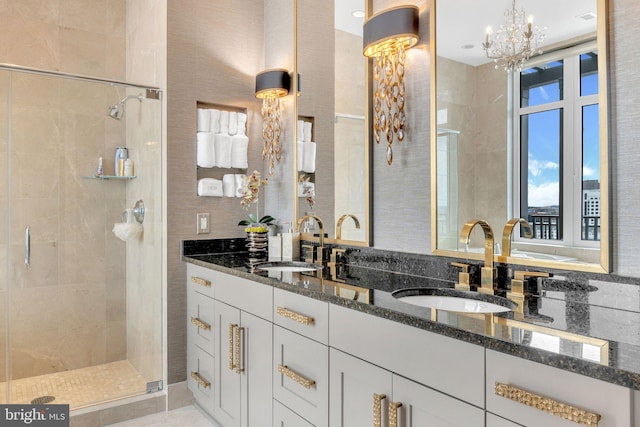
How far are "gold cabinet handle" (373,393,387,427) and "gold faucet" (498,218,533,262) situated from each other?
0.67 metres

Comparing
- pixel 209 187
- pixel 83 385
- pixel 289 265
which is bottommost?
pixel 83 385

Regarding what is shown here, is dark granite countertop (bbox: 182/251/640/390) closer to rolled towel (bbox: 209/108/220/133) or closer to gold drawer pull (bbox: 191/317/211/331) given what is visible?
gold drawer pull (bbox: 191/317/211/331)

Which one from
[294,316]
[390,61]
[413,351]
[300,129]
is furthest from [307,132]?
[413,351]

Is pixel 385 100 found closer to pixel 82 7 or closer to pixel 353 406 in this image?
pixel 353 406

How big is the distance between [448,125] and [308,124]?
40.4 inches

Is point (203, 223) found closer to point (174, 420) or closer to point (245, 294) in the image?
point (245, 294)

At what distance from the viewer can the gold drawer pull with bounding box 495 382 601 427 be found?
80cm

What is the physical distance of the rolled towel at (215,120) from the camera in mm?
2730

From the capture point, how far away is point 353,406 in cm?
137

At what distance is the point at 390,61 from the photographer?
6.42 feet

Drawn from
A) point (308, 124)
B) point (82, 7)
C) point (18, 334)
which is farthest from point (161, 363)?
point (82, 7)

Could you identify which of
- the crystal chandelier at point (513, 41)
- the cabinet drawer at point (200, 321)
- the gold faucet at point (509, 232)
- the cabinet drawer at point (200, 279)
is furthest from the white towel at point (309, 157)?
the gold faucet at point (509, 232)

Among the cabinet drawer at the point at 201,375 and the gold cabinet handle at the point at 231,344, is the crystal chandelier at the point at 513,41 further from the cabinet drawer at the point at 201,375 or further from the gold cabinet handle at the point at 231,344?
the cabinet drawer at the point at 201,375

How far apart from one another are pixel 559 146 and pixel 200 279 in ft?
6.15
